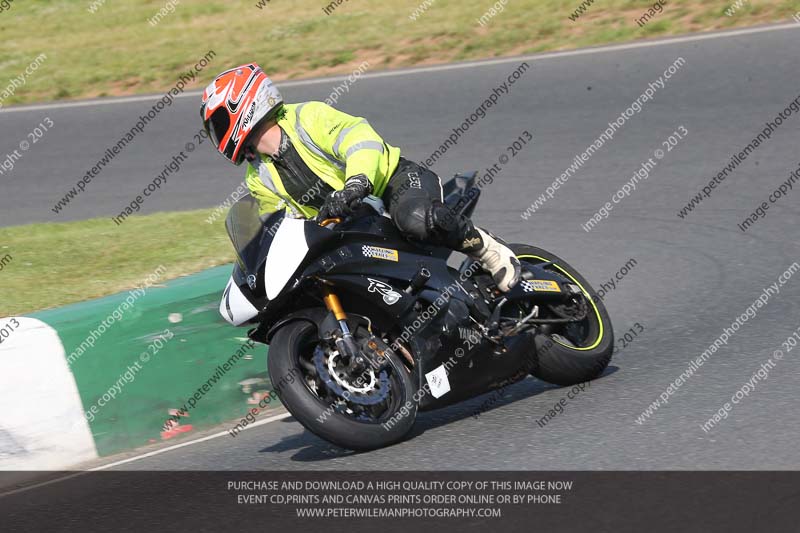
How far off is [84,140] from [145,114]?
1.03 m

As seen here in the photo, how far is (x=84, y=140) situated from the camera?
13727 mm

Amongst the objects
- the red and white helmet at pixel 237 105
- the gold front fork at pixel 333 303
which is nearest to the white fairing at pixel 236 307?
the gold front fork at pixel 333 303

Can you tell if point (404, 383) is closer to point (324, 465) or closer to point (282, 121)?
point (324, 465)

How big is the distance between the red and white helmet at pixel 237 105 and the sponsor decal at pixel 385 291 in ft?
3.17

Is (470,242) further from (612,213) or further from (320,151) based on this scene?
(612,213)

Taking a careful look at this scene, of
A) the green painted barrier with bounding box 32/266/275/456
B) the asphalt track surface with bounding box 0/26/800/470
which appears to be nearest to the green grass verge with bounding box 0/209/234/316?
the asphalt track surface with bounding box 0/26/800/470

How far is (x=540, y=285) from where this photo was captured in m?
6.27

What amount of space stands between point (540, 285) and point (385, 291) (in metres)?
1.12

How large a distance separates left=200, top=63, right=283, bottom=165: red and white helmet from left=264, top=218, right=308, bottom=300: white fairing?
667 millimetres

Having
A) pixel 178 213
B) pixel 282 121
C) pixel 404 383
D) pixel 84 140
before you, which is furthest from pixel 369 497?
pixel 84 140

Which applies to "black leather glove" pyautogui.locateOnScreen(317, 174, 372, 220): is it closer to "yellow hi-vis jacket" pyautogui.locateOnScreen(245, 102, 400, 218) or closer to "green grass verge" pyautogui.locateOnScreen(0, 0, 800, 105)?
"yellow hi-vis jacket" pyautogui.locateOnScreen(245, 102, 400, 218)

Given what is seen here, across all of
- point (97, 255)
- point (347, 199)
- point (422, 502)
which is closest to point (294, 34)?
point (97, 255)

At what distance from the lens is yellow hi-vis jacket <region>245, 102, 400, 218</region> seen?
5695mm

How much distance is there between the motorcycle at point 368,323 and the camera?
5.21m
